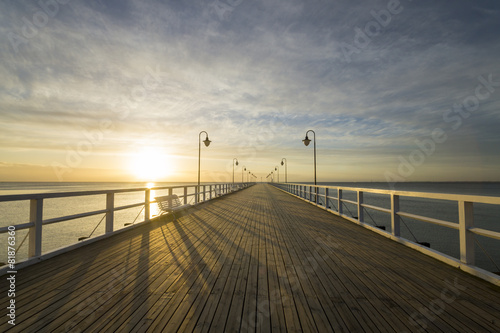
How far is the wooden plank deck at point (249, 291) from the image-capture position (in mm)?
2256

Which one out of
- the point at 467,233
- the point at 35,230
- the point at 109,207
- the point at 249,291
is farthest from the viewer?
the point at 109,207

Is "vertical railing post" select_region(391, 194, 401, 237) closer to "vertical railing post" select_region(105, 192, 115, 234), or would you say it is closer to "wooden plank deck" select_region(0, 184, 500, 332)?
"wooden plank deck" select_region(0, 184, 500, 332)

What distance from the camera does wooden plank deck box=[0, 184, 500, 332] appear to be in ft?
7.40

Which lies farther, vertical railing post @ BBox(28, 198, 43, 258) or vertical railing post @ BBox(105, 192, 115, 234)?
vertical railing post @ BBox(105, 192, 115, 234)

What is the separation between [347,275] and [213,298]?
1.84 meters

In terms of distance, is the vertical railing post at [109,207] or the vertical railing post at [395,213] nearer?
the vertical railing post at [395,213]

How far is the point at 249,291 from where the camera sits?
2.92m

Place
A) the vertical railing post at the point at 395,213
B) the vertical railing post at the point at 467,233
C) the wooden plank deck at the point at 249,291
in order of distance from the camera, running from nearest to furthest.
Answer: the wooden plank deck at the point at 249,291 → the vertical railing post at the point at 467,233 → the vertical railing post at the point at 395,213

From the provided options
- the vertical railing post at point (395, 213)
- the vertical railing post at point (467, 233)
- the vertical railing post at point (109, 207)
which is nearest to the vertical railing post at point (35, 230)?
the vertical railing post at point (109, 207)
